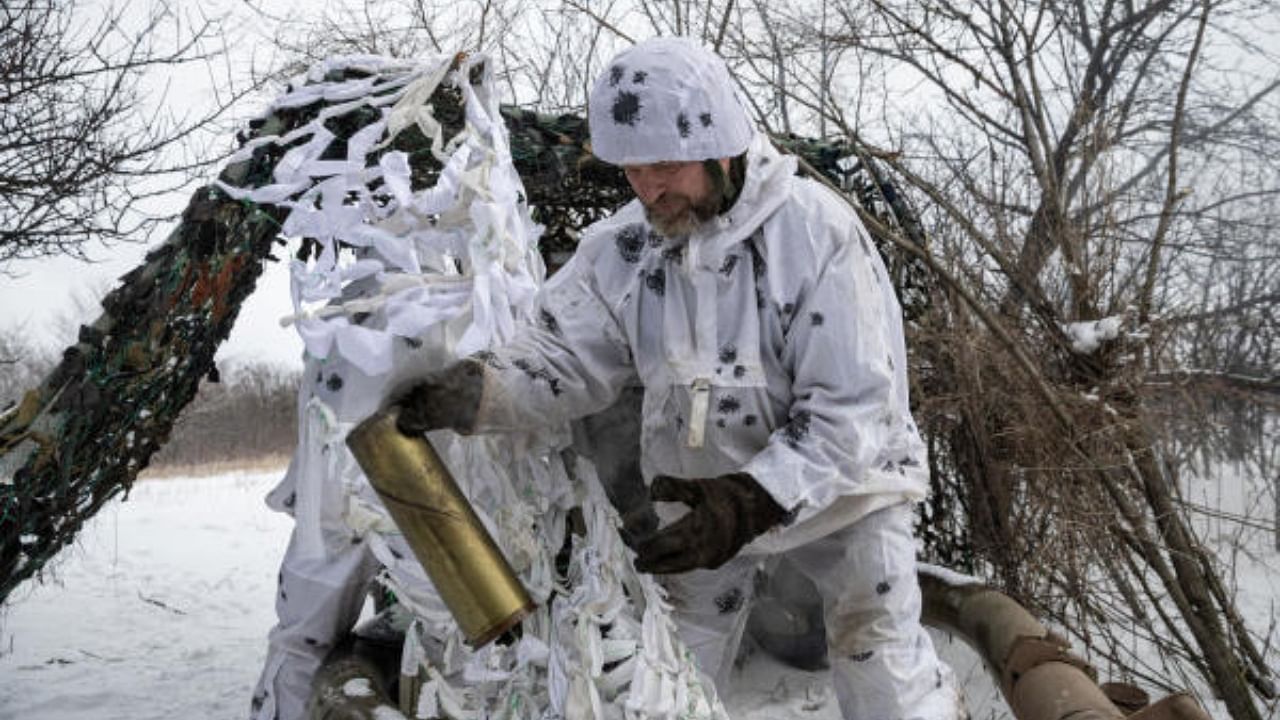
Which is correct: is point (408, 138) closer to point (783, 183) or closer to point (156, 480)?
point (783, 183)

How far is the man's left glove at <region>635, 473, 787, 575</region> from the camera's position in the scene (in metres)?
2.02

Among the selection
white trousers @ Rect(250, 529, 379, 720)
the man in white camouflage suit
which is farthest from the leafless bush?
the man in white camouflage suit

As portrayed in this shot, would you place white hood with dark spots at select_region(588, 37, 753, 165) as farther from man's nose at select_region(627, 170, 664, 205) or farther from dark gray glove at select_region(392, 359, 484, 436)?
dark gray glove at select_region(392, 359, 484, 436)

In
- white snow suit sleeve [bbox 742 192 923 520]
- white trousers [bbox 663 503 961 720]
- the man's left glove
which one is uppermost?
white snow suit sleeve [bbox 742 192 923 520]

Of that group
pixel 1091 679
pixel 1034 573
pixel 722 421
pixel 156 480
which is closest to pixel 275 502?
pixel 722 421

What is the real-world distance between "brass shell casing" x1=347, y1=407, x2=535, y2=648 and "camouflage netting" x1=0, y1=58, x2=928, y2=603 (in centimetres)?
102

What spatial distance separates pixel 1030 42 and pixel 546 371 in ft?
9.96

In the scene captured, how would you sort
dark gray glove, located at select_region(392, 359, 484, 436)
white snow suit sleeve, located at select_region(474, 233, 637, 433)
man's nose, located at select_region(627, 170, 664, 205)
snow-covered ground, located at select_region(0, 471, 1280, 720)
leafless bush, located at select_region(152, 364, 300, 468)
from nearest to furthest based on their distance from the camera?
dark gray glove, located at select_region(392, 359, 484, 436) < man's nose, located at select_region(627, 170, 664, 205) < white snow suit sleeve, located at select_region(474, 233, 637, 433) < snow-covered ground, located at select_region(0, 471, 1280, 720) < leafless bush, located at select_region(152, 364, 300, 468)

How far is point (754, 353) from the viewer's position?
7.68 feet

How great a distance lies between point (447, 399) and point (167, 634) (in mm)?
4341

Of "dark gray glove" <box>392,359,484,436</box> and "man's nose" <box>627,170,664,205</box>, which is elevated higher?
"man's nose" <box>627,170,664,205</box>

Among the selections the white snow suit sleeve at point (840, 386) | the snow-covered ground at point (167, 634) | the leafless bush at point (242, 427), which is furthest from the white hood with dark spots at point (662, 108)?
the leafless bush at point (242, 427)

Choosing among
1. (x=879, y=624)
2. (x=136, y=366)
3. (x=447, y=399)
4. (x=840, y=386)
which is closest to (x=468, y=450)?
(x=447, y=399)

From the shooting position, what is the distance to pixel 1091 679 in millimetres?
2996
